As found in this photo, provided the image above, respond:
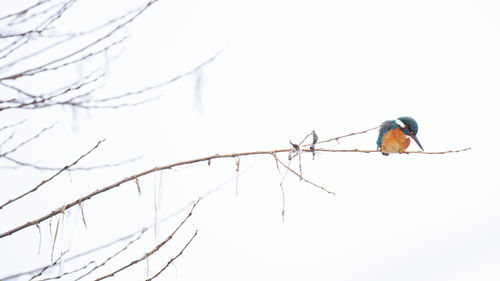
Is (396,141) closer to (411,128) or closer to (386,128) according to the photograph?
(411,128)

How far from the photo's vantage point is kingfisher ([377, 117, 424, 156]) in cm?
400

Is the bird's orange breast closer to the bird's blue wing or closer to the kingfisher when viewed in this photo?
the kingfisher

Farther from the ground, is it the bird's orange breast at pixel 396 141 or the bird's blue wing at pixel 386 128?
the bird's blue wing at pixel 386 128

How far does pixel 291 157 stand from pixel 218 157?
0.96 ft

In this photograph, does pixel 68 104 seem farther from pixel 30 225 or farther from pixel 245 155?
pixel 245 155

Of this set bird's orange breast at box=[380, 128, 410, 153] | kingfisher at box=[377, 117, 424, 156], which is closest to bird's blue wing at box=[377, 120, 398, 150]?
kingfisher at box=[377, 117, 424, 156]

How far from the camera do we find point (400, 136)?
160 inches

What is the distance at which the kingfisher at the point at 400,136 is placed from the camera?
3996 mm

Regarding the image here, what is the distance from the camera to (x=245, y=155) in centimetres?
171

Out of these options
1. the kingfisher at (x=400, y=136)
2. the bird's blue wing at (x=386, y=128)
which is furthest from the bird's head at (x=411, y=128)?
the bird's blue wing at (x=386, y=128)

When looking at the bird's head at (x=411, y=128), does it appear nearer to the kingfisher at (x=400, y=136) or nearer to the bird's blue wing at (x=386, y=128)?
the kingfisher at (x=400, y=136)

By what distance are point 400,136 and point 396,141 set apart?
59mm

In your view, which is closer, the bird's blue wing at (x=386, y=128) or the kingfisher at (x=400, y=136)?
the kingfisher at (x=400, y=136)

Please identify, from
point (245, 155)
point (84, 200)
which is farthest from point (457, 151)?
point (84, 200)
